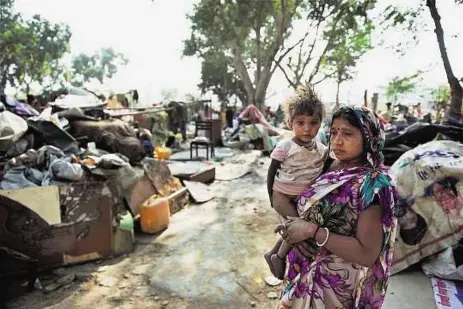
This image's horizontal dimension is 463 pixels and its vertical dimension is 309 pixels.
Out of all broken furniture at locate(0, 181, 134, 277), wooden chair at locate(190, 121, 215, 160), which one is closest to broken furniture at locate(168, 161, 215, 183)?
wooden chair at locate(190, 121, 215, 160)

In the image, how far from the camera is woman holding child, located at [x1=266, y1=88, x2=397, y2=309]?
3.73 ft

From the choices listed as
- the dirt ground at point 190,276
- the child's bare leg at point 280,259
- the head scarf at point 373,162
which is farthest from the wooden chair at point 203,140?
the head scarf at point 373,162

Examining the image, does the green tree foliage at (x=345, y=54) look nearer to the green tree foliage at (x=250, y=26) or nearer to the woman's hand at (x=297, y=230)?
the green tree foliage at (x=250, y=26)

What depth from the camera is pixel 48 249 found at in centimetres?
361

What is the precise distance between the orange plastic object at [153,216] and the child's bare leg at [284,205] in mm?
3398

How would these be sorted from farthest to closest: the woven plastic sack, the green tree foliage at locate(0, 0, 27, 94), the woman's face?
the green tree foliage at locate(0, 0, 27, 94), the woven plastic sack, the woman's face

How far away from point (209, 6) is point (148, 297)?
12.0 m

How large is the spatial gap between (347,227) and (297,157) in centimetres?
53

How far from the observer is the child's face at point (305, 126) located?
5.51ft

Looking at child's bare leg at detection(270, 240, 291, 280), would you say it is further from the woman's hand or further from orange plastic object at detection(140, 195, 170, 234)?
orange plastic object at detection(140, 195, 170, 234)

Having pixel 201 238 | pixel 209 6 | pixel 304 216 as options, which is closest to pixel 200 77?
pixel 209 6

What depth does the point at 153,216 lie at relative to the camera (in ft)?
15.6

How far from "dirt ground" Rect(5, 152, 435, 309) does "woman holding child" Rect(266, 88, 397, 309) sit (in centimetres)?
134

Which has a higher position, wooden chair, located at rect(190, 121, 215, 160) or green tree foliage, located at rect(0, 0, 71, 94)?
green tree foliage, located at rect(0, 0, 71, 94)
